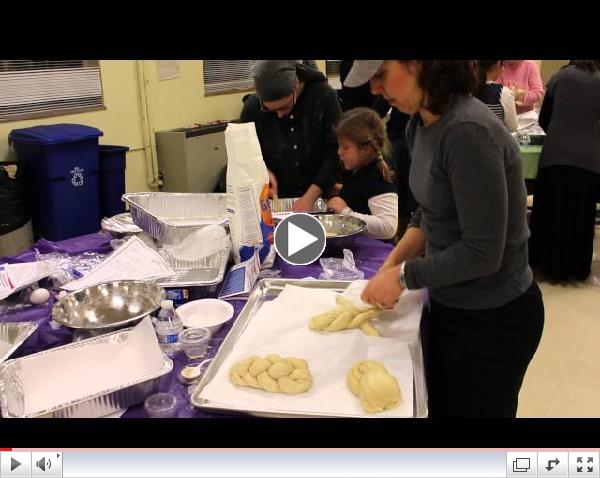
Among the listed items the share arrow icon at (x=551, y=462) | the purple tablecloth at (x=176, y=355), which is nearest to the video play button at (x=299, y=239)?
the purple tablecloth at (x=176, y=355)

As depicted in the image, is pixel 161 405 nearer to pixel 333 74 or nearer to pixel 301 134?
pixel 301 134

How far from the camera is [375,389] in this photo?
0.91m

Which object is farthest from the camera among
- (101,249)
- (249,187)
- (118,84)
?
(118,84)

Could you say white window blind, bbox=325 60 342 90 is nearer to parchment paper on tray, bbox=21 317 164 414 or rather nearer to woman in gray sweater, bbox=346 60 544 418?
woman in gray sweater, bbox=346 60 544 418

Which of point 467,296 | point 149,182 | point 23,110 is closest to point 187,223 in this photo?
point 467,296

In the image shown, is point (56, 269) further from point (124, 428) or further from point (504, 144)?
point (504, 144)

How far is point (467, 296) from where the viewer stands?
110 cm

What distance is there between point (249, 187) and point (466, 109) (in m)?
0.65

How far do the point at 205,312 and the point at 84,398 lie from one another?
0.43 meters

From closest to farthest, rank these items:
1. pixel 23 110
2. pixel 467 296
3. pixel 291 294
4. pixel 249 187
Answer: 1. pixel 467 296
2. pixel 291 294
3. pixel 249 187
4. pixel 23 110

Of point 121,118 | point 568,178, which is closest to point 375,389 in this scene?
point 568,178

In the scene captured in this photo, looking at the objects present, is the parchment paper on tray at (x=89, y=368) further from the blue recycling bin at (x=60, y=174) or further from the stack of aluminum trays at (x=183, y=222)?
the blue recycling bin at (x=60, y=174)

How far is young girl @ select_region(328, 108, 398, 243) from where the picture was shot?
1944mm

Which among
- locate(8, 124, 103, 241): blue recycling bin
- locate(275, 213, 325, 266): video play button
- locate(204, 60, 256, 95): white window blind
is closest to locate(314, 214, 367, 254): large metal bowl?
locate(275, 213, 325, 266): video play button
